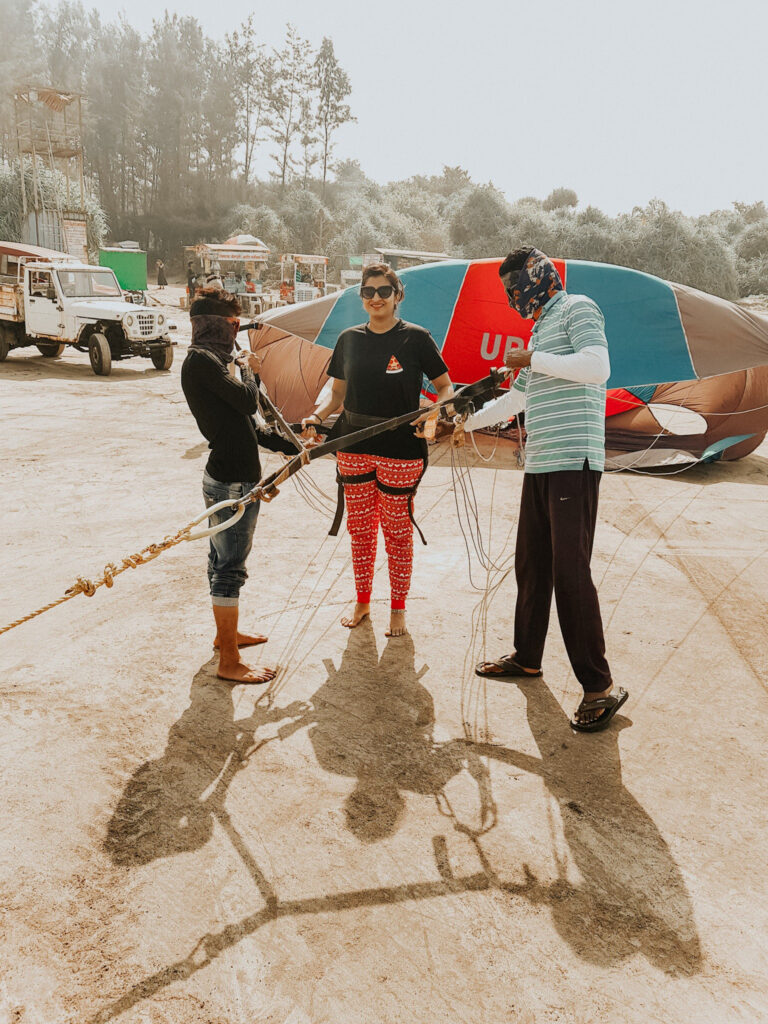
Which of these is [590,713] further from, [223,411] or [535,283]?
[223,411]

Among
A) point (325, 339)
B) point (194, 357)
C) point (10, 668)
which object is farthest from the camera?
point (325, 339)

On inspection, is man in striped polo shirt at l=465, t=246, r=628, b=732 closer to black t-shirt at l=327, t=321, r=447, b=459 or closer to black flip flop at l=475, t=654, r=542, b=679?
black flip flop at l=475, t=654, r=542, b=679

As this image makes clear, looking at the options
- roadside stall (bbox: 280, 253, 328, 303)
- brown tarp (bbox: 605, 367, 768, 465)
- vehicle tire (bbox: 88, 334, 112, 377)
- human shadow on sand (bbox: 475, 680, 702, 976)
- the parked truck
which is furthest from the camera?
roadside stall (bbox: 280, 253, 328, 303)

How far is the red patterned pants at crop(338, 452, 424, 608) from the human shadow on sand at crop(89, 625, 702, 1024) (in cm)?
54

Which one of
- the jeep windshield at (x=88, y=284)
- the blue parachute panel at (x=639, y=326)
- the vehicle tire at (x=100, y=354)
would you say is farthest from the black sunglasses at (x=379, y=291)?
the jeep windshield at (x=88, y=284)

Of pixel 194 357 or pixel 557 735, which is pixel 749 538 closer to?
pixel 557 735

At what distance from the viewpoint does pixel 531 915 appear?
2.06 metres

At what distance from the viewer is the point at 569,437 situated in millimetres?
2895

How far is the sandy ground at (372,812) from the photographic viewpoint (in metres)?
1.86

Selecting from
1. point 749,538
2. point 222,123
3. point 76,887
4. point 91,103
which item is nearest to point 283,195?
point 222,123

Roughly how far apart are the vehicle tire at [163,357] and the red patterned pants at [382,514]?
11.2 metres

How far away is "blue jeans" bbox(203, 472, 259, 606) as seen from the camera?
311 centimetres

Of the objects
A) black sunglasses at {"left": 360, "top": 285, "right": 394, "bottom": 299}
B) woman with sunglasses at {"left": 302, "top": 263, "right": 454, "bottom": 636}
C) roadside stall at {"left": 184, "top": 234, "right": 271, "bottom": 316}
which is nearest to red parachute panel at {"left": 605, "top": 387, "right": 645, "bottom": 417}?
woman with sunglasses at {"left": 302, "top": 263, "right": 454, "bottom": 636}

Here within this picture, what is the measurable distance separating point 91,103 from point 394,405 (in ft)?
190
